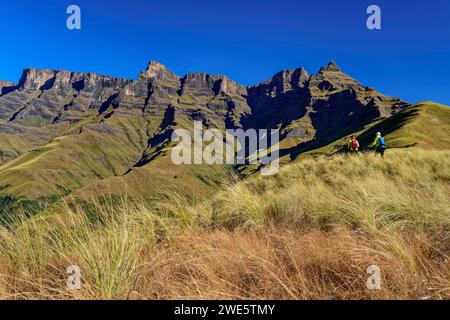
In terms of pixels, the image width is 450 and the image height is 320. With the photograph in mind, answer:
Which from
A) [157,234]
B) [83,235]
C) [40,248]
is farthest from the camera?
[157,234]

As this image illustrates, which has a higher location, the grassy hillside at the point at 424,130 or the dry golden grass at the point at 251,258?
the grassy hillside at the point at 424,130

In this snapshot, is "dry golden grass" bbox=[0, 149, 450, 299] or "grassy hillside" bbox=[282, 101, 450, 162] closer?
"dry golden grass" bbox=[0, 149, 450, 299]

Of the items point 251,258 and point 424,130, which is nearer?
point 251,258

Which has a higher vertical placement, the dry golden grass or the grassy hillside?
the grassy hillside

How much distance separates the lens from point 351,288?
304 centimetres

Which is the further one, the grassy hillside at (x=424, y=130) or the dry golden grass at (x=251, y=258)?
the grassy hillside at (x=424, y=130)

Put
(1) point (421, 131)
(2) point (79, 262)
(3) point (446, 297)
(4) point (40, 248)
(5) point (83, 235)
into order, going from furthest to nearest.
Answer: (1) point (421, 131) → (5) point (83, 235) → (4) point (40, 248) → (2) point (79, 262) → (3) point (446, 297)

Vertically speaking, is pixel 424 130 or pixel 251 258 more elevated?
pixel 424 130

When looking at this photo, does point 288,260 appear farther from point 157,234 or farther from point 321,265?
point 157,234

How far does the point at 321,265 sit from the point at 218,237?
1893 mm
